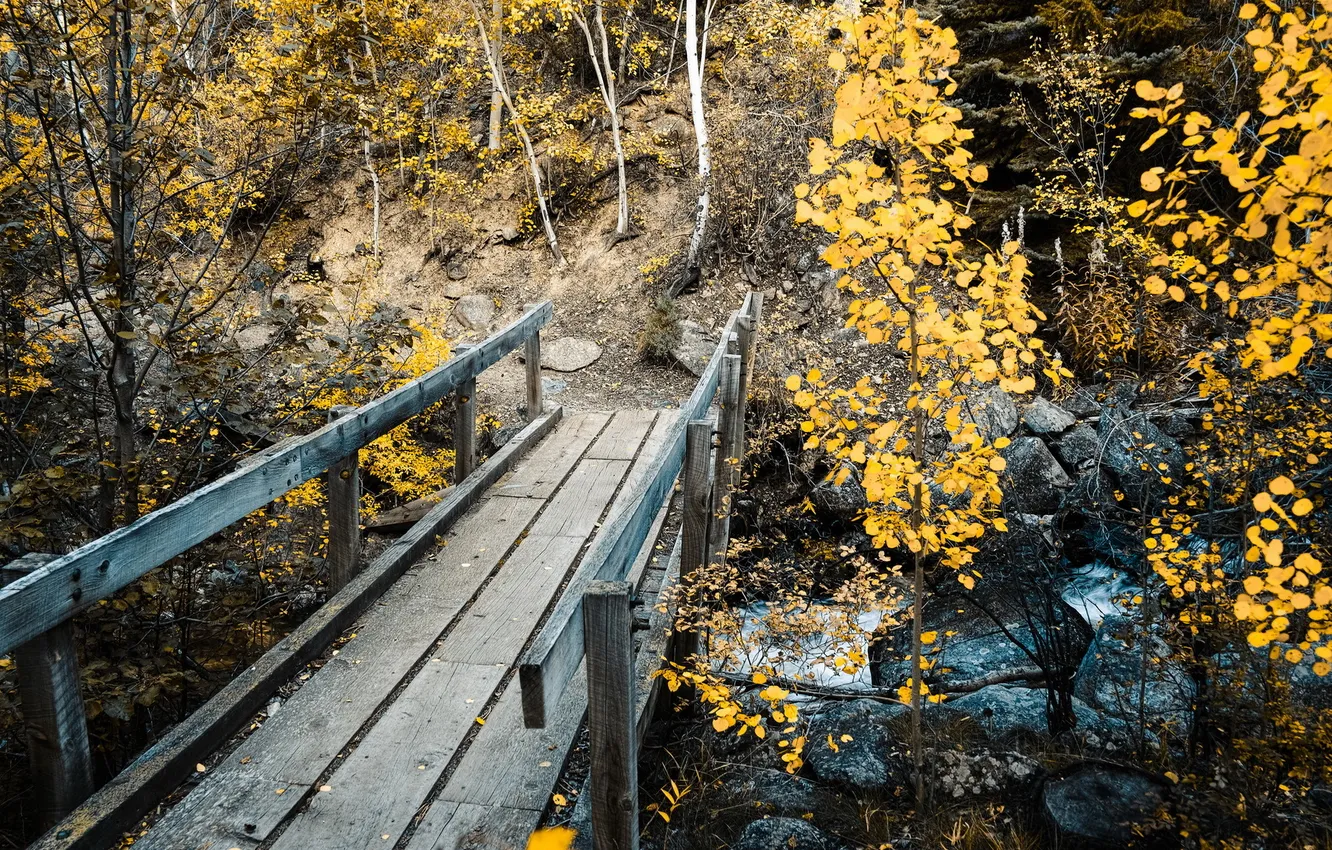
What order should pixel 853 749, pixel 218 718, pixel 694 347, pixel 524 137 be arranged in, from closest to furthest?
1. pixel 218 718
2. pixel 853 749
3. pixel 694 347
4. pixel 524 137

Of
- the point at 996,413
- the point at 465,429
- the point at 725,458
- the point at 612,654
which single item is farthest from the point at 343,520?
the point at 996,413

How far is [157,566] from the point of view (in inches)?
104

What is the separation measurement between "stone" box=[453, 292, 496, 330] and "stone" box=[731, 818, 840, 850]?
410 inches

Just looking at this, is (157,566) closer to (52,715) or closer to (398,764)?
(52,715)

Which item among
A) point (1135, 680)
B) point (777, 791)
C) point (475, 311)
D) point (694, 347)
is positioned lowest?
point (777, 791)

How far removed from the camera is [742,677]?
424 cm

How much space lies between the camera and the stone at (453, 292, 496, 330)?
12609 mm

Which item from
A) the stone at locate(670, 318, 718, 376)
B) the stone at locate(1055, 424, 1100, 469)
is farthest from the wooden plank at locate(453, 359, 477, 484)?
the stone at locate(1055, 424, 1100, 469)

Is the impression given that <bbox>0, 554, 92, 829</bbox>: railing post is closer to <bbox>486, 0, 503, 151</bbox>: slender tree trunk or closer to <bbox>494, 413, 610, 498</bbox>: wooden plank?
<bbox>494, 413, 610, 498</bbox>: wooden plank

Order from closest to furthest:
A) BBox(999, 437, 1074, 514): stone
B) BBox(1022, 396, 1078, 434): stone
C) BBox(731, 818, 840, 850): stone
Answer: BBox(731, 818, 840, 850): stone, BBox(999, 437, 1074, 514): stone, BBox(1022, 396, 1078, 434): stone

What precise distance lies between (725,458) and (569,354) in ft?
21.4

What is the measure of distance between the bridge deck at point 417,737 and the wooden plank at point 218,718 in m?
0.09

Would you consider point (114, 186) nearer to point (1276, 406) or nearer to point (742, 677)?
point (742, 677)

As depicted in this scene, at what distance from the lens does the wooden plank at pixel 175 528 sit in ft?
6.75
